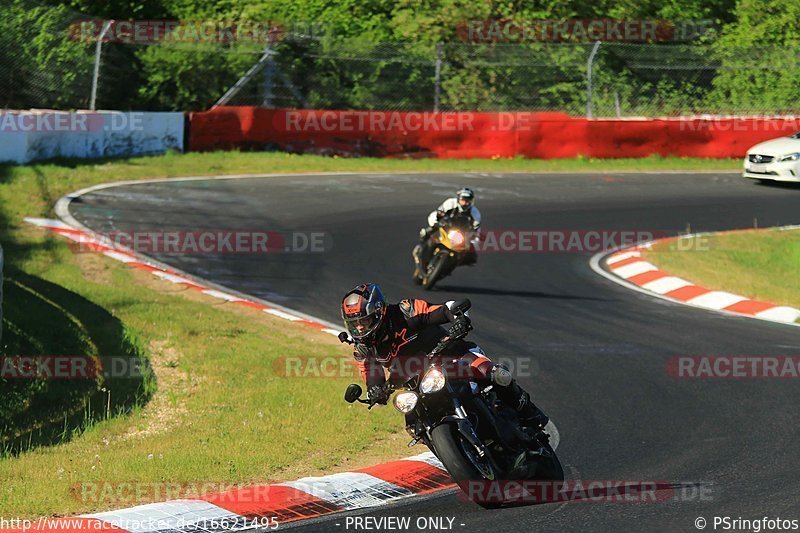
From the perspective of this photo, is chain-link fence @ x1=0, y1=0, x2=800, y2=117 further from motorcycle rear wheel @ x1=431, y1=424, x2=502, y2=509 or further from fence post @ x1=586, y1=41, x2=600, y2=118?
motorcycle rear wheel @ x1=431, y1=424, x2=502, y2=509

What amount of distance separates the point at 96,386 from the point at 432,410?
425 cm

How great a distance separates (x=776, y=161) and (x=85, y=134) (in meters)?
13.5

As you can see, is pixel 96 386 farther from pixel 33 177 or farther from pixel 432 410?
pixel 33 177

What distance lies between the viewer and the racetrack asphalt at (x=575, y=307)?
7.23 metres

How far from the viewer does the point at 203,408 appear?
9.41 meters

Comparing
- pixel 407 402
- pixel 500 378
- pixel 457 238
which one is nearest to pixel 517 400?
pixel 500 378

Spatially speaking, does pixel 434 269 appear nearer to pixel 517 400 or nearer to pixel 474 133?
pixel 517 400

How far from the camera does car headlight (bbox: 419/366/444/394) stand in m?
6.69

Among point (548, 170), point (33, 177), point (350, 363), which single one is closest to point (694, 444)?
point (350, 363)

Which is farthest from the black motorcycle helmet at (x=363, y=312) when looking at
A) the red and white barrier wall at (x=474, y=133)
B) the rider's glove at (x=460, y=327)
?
the red and white barrier wall at (x=474, y=133)

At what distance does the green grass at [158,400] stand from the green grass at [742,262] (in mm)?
6032

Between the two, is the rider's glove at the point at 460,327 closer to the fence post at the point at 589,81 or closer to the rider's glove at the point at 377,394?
the rider's glove at the point at 377,394

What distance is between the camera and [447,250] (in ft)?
46.7

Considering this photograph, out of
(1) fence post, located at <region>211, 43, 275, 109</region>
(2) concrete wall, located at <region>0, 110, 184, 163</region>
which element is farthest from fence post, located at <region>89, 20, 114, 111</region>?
(1) fence post, located at <region>211, 43, 275, 109</region>
